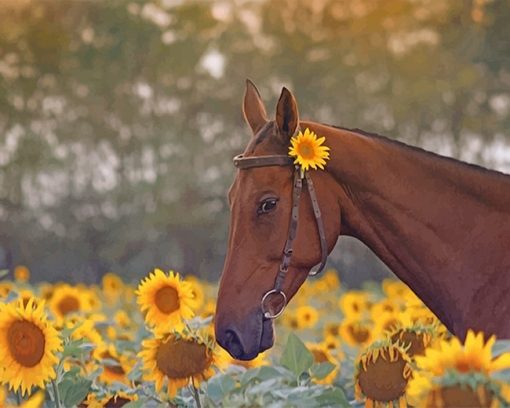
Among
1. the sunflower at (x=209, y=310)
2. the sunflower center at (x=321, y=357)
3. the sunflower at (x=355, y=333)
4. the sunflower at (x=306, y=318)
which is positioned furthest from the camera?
the sunflower at (x=306, y=318)

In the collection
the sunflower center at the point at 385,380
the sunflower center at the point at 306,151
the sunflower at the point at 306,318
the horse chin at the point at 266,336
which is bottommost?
the sunflower center at the point at 385,380

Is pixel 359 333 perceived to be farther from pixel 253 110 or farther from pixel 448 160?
pixel 448 160

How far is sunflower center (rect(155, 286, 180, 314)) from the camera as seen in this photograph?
3910 mm

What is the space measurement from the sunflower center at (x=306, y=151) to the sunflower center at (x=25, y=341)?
3.50 feet

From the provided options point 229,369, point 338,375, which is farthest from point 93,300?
point 229,369

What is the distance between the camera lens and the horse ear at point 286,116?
11.1 ft

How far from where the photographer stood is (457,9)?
1317 cm

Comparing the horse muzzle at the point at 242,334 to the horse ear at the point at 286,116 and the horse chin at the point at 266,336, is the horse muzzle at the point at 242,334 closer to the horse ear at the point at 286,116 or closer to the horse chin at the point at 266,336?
the horse chin at the point at 266,336

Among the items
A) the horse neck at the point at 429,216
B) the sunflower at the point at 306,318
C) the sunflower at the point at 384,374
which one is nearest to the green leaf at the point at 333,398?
the sunflower at the point at 384,374

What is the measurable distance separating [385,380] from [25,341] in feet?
4.00

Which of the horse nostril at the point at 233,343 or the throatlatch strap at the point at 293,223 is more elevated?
the throatlatch strap at the point at 293,223

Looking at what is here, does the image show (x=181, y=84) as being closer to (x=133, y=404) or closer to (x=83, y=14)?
(x=83, y=14)

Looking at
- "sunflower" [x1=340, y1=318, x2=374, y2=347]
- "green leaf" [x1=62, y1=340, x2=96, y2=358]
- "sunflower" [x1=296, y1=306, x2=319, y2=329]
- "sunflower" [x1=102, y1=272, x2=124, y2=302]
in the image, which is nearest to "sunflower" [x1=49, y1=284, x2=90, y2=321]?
"sunflower" [x1=296, y1=306, x2=319, y2=329]

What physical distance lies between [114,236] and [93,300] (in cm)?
695
